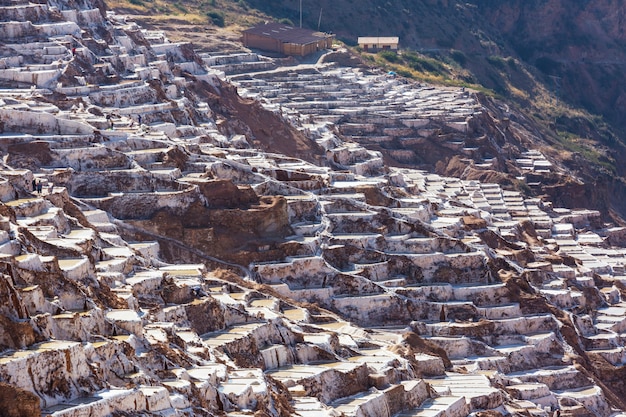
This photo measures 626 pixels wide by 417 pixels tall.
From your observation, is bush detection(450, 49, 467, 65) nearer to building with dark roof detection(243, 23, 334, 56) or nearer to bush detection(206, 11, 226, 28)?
building with dark roof detection(243, 23, 334, 56)

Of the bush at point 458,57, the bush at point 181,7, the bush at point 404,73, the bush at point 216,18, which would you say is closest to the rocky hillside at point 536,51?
the bush at point 458,57

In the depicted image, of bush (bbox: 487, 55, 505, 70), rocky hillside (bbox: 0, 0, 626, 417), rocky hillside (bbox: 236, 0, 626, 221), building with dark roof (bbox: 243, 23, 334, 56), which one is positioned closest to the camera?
rocky hillside (bbox: 0, 0, 626, 417)

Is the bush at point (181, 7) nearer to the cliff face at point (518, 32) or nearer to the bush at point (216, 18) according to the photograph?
the bush at point (216, 18)

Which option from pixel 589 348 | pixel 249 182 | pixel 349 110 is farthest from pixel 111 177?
pixel 349 110

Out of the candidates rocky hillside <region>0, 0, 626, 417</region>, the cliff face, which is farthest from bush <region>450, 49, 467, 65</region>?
rocky hillside <region>0, 0, 626, 417</region>

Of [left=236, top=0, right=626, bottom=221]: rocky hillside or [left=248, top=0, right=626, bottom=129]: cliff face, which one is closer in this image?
[left=236, top=0, right=626, bottom=221]: rocky hillside

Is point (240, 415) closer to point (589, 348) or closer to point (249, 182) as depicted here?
point (249, 182)
